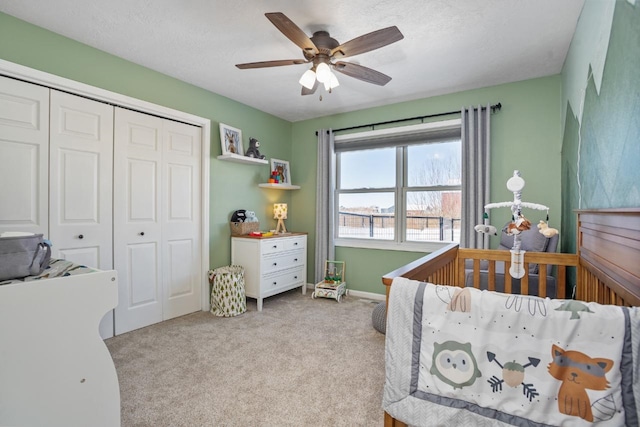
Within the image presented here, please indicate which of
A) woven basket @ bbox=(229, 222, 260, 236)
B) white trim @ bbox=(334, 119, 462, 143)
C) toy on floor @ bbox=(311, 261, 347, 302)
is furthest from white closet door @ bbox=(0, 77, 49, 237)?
white trim @ bbox=(334, 119, 462, 143)

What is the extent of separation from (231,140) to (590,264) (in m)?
3.19

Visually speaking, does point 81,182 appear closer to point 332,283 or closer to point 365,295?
point 332,283

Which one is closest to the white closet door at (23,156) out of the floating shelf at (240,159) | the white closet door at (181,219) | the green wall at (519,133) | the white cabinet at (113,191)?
the white cabinet at (113,191)

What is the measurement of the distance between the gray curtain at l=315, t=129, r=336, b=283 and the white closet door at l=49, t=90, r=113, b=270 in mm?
2249

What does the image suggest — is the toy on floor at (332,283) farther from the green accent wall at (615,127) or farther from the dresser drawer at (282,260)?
the green accent wall at (615,127)

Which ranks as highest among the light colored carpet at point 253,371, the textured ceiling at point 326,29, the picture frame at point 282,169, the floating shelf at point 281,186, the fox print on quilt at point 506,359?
the textured ceiling at point 326,29

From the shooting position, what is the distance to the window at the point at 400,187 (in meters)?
3.43

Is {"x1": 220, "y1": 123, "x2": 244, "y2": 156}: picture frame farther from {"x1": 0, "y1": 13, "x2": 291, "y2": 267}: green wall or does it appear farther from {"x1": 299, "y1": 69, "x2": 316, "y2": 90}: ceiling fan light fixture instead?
{"x1": 299, "y1": 69, "x2": 316, "y2": 90}: ceiling fan light fixture

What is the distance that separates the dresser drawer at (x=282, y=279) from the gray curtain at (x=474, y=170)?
1.91 metres

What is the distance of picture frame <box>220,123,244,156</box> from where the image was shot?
334 centimetres

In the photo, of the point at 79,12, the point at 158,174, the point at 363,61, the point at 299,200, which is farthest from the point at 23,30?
the point at 299,200

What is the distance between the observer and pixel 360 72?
2.27 m

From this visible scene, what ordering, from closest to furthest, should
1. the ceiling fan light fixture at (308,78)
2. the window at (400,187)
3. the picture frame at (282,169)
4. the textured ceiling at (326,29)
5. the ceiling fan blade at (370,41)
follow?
1. the ceiling fan blade at (370,41)
2. the textured ceiling at (326,29)
3. the ceiling fan light fixture at (308,78)
4. the window at (400,187)
5. the picture frame at (282,169)

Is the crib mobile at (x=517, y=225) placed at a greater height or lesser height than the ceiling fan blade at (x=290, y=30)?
lesser
